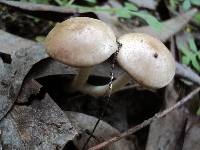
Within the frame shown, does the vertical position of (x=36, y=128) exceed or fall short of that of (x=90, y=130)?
it exceeds it

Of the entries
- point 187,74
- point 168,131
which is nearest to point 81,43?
point 168,131

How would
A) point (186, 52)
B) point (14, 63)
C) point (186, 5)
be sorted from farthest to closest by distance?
point (186, 52) → point (186, 5) → point (14, 63)

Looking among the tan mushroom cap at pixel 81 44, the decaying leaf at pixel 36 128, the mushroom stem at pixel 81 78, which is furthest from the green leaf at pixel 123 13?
the decaying leaf at pixel 36 128

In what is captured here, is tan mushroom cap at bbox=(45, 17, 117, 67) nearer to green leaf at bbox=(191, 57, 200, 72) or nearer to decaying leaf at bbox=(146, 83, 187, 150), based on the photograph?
decaying leaf at bbox=(146, 83, 187, 150)

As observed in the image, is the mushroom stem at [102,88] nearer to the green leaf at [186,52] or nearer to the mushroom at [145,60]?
the mushroom at [145,60]

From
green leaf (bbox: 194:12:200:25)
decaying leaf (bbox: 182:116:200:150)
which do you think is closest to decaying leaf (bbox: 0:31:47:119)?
decaying leaf (bbox: 182:116:200:150)

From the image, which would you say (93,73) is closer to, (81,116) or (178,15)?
(81,116)

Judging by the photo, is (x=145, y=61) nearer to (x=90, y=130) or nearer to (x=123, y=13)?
(x=90, y=130)
